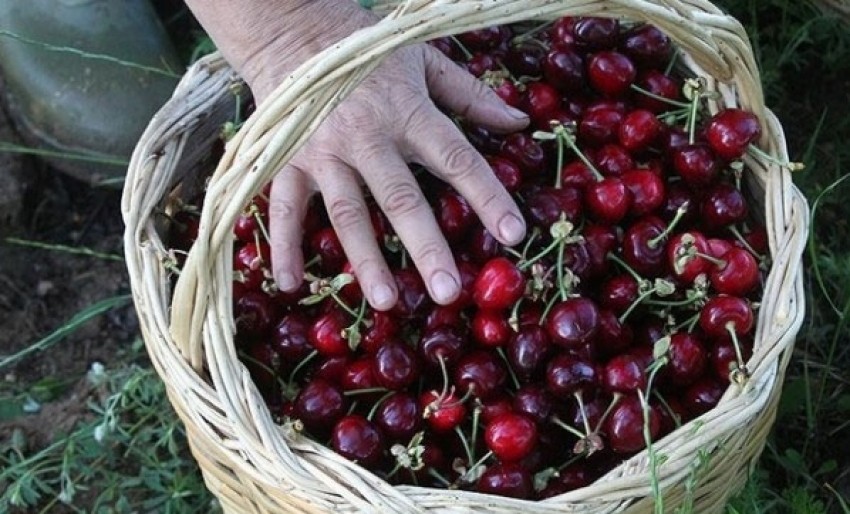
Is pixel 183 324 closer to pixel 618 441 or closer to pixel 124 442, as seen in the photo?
pixel 618 441

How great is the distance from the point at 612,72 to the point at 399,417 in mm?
536

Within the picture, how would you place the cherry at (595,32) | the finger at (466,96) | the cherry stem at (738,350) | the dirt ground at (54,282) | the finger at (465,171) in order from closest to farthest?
the cherry stem at (738,350) < the finger at (465,171) < the finger at (466,96) < the cherry at (595,32) < the dirt ground at (54,282)

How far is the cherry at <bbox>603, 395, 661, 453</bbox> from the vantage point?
108 centimetres

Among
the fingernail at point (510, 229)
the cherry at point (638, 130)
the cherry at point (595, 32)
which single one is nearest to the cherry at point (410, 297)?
the fingernail at point (510, 229)

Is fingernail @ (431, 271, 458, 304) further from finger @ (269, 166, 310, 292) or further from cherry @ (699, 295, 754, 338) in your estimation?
cherry @ (699, 295, 754, 338)

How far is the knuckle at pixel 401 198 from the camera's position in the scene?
1180 mm

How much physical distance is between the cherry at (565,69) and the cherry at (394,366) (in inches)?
17.4

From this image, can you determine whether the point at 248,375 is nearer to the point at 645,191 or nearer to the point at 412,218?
the point at 412,218

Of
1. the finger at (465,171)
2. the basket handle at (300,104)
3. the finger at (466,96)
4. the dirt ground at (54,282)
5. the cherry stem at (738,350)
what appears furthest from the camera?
the dirt ground at (54,282)

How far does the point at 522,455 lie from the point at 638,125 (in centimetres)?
→ 45

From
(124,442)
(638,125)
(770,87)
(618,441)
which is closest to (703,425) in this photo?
(618,441)

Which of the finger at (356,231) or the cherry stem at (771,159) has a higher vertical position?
the finger at (356,231)

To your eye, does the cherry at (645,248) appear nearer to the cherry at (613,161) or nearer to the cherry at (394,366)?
the cherry at (613,161)

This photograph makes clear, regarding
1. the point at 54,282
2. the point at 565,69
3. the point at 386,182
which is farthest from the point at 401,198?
the point at 54,282
